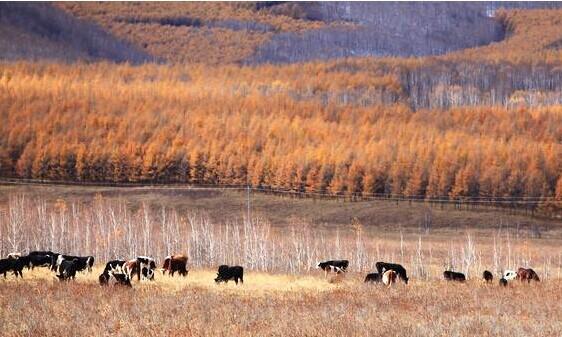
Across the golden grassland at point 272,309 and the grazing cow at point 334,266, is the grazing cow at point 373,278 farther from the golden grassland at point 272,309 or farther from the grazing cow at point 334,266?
the grazing cow at point 334,266

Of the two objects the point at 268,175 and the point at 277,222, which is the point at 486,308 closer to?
the point at 277,222

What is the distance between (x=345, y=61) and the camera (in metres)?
198

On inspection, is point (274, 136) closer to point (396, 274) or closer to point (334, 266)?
point (334, 266)

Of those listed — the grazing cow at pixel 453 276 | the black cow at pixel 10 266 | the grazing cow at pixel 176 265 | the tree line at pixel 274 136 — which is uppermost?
the tree line at pixel 274 136

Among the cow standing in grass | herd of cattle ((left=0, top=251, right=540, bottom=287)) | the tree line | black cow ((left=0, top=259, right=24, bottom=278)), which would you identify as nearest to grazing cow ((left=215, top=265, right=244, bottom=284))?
herd of cattle ((left=0, top=251, right=540, bottom=287))

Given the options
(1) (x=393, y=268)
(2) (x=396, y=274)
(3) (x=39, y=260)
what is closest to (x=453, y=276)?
(1) (x=393, y=268)

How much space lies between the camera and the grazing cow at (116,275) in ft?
96.5

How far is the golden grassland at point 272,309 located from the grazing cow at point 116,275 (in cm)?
39

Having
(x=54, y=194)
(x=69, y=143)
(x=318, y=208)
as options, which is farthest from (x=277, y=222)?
(x=69, y=143)

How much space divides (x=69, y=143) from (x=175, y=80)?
60.0 meters

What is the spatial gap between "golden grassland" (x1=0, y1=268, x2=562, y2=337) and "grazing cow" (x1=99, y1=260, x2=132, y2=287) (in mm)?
389

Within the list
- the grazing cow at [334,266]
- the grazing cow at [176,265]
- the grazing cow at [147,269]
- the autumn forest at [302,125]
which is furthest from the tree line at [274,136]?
the grazing cow at [147,269]

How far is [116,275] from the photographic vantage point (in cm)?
2994

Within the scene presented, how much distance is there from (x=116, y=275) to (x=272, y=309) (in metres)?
8.28
